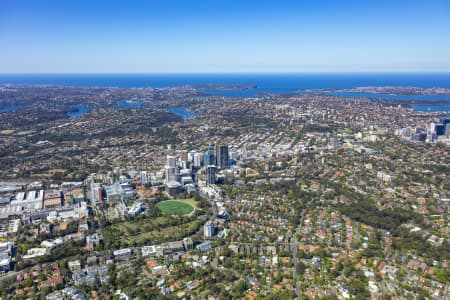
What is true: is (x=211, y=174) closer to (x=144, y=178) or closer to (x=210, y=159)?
(x=210, y=159)

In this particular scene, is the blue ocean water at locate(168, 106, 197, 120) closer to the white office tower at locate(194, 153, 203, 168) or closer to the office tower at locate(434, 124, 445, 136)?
the white office tower at locate(194, 153, 203, 168)

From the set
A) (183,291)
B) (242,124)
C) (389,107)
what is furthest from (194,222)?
(389,107)

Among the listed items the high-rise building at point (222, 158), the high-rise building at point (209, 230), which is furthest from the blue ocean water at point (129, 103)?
the high-rise building at point (209, 230)

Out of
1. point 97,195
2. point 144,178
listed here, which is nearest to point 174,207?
point 144,178

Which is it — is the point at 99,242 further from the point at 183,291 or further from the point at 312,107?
the point at 312,107

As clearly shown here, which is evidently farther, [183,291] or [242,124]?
[242,124]

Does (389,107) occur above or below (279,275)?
above

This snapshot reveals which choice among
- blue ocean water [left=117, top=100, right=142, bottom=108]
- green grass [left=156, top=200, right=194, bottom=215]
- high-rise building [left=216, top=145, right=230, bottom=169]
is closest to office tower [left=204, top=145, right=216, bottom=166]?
high-rise building [left=216, top=145, right=230, bottom=169]
